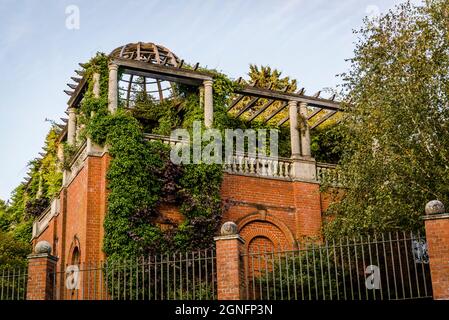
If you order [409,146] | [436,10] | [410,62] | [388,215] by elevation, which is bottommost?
[388,215]

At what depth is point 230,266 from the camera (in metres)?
14.7

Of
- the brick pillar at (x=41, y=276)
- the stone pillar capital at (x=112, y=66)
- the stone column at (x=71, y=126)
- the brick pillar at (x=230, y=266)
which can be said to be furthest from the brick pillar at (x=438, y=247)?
the stone column at (x=71, y=126)

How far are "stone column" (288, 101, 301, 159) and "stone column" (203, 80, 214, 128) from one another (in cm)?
310

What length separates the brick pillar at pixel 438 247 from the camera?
529 inches

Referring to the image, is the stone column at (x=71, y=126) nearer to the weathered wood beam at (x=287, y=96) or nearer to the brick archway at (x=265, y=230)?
the weathered wood beam at (x=287, y=96)

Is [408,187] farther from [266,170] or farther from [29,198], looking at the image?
[29,198]

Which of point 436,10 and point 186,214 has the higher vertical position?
point 436,10

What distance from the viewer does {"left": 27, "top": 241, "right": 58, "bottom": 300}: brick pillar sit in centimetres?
1559

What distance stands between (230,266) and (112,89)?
9678mm

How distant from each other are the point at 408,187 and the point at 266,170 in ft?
21.5

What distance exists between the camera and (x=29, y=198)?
3244cm

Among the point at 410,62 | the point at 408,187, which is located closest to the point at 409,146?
the point at 408,187

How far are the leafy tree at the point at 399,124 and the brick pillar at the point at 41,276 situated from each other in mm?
7887
